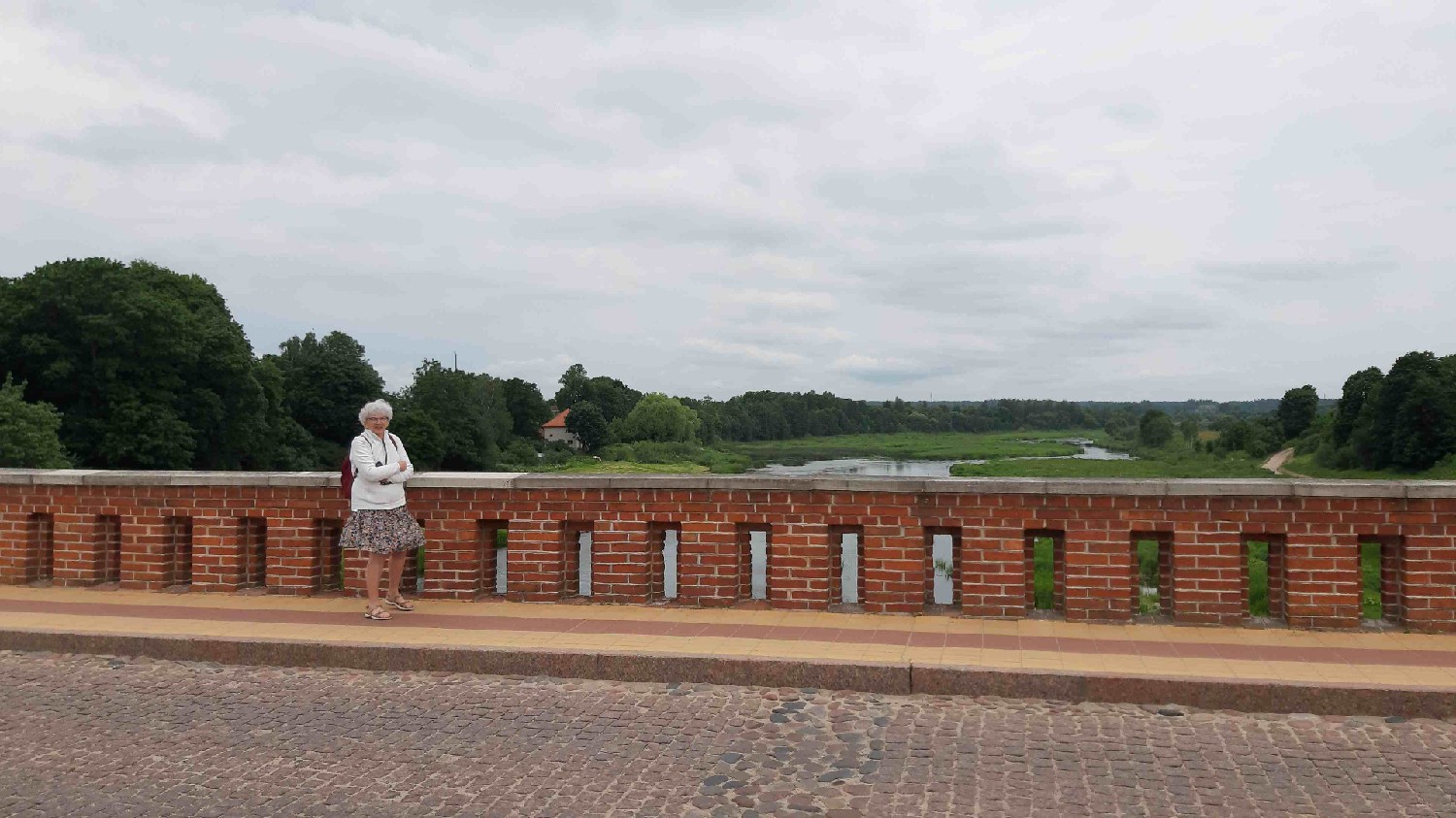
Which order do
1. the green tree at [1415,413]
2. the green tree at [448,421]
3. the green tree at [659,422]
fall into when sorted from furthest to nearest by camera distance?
the green tree at [659,422]
the green tree at [448,421]
the green tree at [1415,413]

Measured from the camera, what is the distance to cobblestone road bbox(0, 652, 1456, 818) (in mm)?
4152

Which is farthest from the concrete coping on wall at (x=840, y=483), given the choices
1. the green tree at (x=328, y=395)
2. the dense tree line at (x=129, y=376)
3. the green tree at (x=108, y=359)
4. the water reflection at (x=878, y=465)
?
the water reflection at (x=878, y=465)

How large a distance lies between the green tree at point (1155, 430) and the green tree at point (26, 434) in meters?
101

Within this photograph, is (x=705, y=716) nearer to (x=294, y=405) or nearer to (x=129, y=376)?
(x=129, y=376)

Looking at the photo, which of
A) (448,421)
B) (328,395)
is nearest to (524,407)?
(448,421)

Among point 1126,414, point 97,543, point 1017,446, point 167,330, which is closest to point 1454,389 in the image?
point 1017,446

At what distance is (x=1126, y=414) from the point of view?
157500 mm

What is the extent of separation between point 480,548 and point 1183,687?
494 centimetres

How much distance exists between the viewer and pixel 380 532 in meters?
7.28

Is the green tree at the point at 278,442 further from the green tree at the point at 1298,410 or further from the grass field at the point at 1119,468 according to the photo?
the green tree at the point at 1298,410

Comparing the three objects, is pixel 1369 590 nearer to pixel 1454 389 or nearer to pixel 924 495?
pixel 924 495

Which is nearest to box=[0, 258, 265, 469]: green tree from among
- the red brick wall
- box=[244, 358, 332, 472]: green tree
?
box=[244, 358, 332, 472]: green tree

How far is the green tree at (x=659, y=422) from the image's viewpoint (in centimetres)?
10500

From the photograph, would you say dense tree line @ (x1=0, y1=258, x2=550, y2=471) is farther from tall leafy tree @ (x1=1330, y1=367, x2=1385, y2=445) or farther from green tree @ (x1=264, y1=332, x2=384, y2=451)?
tall leafy tree @ (x1=1330, y1=367, x2=1385, y2=445)
